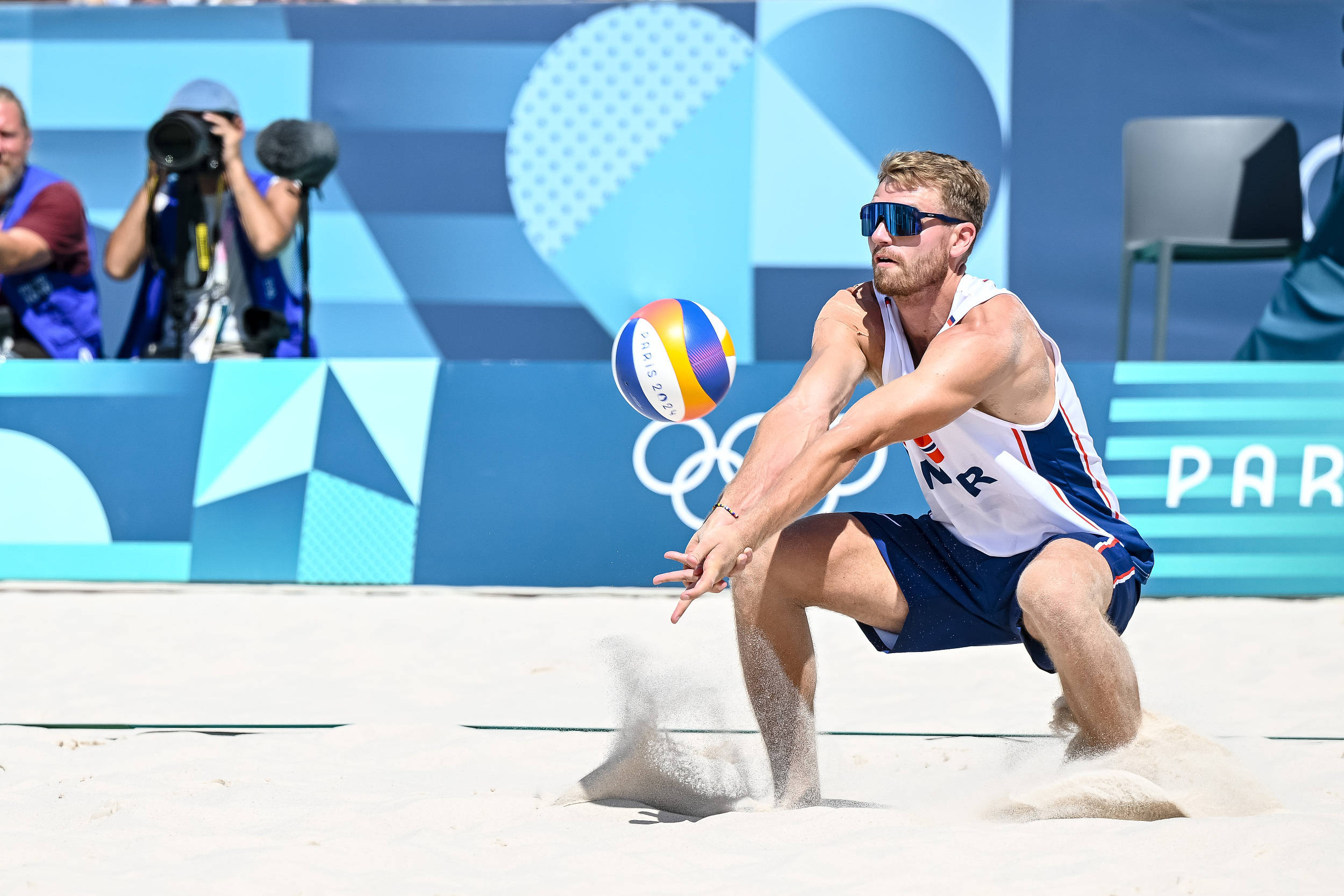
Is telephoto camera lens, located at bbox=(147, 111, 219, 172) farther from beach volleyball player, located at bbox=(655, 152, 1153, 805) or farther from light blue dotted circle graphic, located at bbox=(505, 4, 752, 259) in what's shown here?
beach volleyball player, located at bbox=(655, 152, 1153, 805)

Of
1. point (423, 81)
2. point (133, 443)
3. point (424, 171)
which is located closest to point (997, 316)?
point (133, 443)

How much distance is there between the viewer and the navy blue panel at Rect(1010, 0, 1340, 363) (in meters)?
7.19

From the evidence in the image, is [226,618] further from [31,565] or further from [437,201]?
[437,201]

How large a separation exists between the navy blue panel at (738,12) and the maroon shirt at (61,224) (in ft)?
11.7

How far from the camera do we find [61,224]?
20.1 feet

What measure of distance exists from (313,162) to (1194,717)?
14.9 feet

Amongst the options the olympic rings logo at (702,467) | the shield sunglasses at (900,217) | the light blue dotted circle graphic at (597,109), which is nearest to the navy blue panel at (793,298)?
the light blue dotted circle graphic at (597,109)

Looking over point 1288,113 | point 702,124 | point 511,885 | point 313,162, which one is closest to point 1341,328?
point 1288,113

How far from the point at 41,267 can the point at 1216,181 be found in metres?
6.07

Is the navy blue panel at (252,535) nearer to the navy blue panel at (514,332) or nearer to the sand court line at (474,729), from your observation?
the sand court line at (474,729)

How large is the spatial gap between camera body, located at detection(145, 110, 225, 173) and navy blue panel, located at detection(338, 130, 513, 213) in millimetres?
1700

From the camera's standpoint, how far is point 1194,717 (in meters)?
3.38

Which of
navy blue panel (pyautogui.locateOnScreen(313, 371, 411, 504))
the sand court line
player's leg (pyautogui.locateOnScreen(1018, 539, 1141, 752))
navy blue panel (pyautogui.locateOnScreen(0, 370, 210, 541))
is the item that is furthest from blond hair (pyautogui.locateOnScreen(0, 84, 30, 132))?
player's leg (pyautogui.locateOnScreen(1018, 539, 1141, 752))

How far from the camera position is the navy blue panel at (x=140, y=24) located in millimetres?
7535
